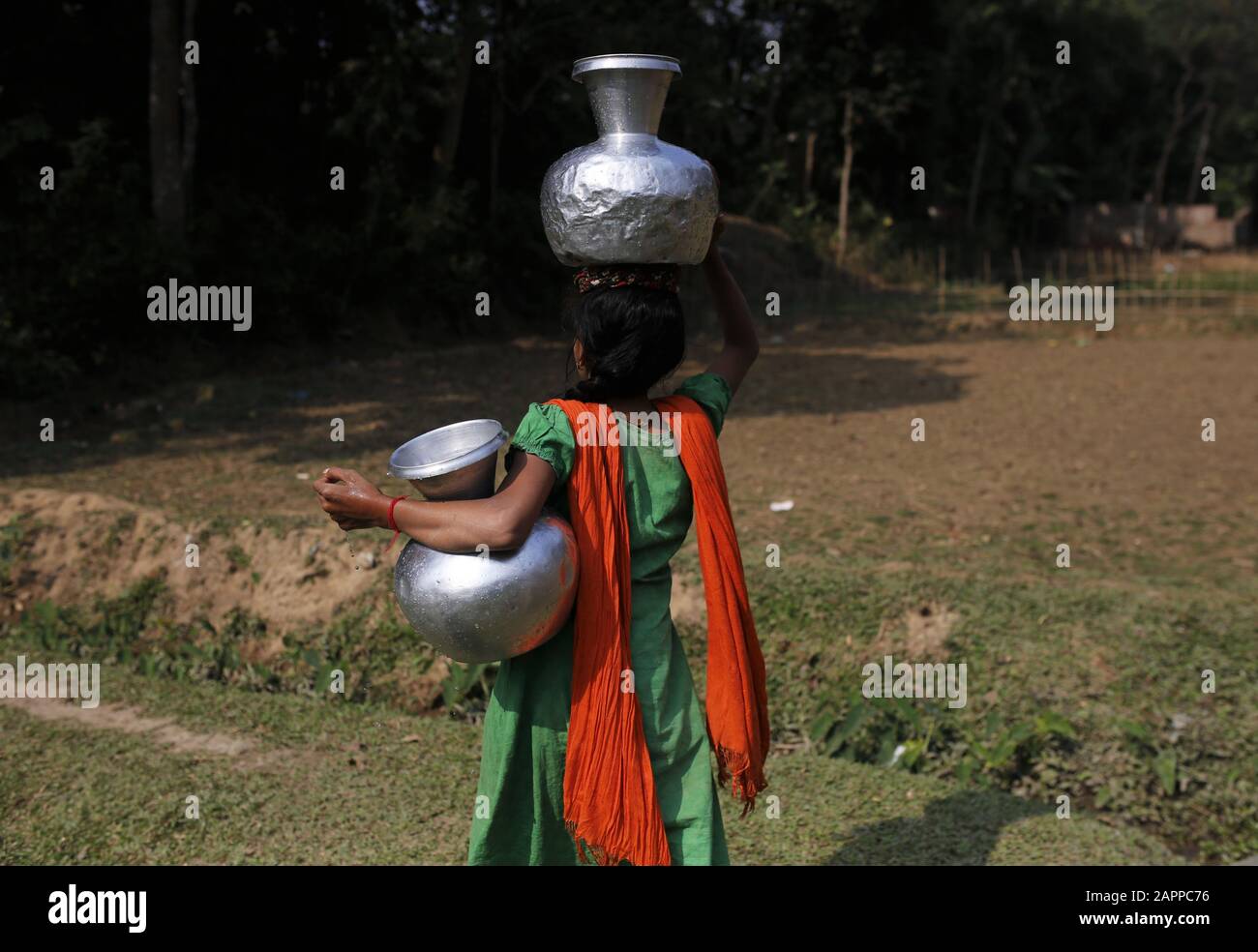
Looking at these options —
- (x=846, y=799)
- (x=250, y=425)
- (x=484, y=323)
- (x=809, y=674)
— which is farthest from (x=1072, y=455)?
(x=484, y=323)

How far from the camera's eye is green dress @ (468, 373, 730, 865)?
2.58 m

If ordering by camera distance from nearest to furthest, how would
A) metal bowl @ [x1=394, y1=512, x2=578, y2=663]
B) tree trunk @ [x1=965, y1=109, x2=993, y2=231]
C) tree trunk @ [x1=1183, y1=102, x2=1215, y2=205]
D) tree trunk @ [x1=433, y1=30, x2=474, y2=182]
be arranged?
metal bowl @ [x1=394, y1=512, x2=578, y2=663], tree trunk @ [x1=433, y1=30, x2=474, y2=182], tree trunk @ [x1=965, y1=109, x2=993, y2=231], tree trunk @ [x1=1183, y1=102, x2=1215, y2=205]

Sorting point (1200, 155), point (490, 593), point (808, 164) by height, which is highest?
point (1200, 155)

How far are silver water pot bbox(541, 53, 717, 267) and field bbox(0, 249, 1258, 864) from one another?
2.01 m

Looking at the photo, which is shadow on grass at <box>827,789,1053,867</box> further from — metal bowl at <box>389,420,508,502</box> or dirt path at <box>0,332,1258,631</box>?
metal bowl at <box>389,420,508,502</box>

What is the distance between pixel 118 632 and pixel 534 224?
12.0m

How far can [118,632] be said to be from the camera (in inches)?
225

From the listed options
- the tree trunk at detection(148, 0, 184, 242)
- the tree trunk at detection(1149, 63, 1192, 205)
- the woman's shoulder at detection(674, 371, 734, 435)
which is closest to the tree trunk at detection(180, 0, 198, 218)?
the tree trunk at detection(148, 0, 184, 242)

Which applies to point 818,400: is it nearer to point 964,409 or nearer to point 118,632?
point 964,409

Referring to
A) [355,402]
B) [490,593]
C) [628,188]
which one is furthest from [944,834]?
[355,402]

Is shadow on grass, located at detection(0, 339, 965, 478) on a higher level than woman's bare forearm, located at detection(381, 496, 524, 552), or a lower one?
lower

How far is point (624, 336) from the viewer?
2457 millimetres

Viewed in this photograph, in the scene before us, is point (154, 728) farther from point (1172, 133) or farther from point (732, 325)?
point (1172, 133)

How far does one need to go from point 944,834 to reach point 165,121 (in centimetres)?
1094
